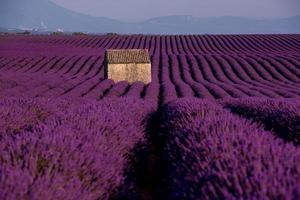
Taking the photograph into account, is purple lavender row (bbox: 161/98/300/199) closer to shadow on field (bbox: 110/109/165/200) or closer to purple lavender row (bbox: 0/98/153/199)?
purple lavender row (bbox: 0/98/153/199)

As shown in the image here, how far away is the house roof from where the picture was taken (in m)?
35.7

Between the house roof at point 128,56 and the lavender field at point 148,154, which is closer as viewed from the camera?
the lavender field at point 148,154

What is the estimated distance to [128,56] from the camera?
119 ft

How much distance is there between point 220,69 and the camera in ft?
133

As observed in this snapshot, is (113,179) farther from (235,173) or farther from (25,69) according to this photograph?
(25,69)

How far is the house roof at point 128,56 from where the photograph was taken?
35.7m

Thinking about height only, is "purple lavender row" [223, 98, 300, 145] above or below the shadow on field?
above

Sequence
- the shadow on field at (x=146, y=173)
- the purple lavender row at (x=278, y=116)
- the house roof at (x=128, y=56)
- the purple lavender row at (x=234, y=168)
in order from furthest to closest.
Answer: the house roof at (x=128, y=56) → the purple lavender row at (x=278, y=116) → the shadow on field at (x=146, y=173) → the purple lavender row at (x=234, y=168)

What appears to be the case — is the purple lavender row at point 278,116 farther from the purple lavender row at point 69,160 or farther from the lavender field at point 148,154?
the purple lavender row at point 69,160

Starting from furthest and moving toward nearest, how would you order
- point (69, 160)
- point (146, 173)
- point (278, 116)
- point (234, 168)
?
1. point (278, 116)
2. point (146, 173)
3. point (69, 160)
4. point (234, 168)

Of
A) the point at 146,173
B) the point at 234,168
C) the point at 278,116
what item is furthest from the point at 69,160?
the point at 278,116

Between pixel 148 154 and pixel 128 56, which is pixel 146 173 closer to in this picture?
pixel 148 154

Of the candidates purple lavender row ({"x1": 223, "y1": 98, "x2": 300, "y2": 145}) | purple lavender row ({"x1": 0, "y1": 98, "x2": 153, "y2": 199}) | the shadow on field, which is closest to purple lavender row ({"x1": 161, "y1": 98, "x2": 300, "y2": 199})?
purple lavender row ({"x1": 0, "y1": 98, "x2": 153, "y2": 199})

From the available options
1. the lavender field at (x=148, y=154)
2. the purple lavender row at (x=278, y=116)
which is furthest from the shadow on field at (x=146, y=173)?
the purple lavender row at (x=278, y=116)
